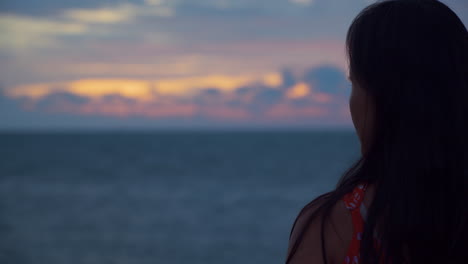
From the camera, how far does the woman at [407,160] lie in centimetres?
103

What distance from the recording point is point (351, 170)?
1168mm

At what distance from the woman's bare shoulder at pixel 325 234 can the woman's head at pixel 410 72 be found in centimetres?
19

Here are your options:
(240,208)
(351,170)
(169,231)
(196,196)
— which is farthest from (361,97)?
(196,196)

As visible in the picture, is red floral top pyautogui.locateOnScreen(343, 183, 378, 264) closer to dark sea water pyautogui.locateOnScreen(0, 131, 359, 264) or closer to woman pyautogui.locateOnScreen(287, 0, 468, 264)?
woman pyautogui.locateOnScreen(287, 0, 468, 264)

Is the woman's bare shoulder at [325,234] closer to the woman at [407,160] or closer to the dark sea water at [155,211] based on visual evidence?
the woman at [407,160]

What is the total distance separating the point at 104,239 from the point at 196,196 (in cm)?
1171

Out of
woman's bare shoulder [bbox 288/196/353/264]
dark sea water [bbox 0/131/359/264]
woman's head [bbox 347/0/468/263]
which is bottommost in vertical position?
dark sea water [bbox 0/131/359/264]

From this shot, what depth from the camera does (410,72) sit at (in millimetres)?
1032

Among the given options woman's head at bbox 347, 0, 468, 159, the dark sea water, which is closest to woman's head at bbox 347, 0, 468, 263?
woman's head at bbox 347, 0, 468, 159

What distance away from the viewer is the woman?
103cm

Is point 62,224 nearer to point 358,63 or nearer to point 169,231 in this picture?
point 169,231

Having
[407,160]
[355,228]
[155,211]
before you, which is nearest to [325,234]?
[355,228]

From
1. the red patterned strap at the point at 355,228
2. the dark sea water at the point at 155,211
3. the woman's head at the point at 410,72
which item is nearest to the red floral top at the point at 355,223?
the red patterned strap at the point at 355,228

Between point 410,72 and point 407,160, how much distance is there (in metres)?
0.19
